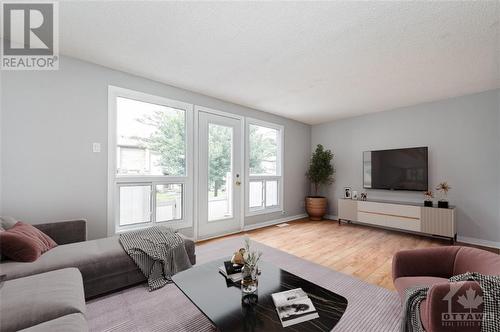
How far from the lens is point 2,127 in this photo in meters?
2.23

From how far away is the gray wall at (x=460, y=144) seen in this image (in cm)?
343

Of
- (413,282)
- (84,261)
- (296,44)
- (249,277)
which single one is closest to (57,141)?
(84,261)

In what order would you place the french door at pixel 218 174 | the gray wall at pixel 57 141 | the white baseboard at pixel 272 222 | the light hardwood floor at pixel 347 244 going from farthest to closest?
the white baseboard at pixel 272 222
the french door at pixel 218 174
the light hardwood floor at pixel 347 244
the gray wall at pixel 57 141

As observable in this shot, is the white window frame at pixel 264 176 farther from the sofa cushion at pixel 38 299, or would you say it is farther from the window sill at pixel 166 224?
the sofa cushion at pixel 38 299

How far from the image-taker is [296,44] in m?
2.29

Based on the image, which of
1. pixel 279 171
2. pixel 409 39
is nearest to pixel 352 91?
pixel 409 39

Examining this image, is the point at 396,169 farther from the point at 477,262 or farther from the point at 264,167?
the point at 477,262

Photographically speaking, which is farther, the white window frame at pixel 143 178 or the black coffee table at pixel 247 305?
the white window frame at pixel 143 178

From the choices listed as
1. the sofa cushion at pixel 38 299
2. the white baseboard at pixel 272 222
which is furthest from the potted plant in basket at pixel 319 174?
the sofa cushion at pixel 38 299

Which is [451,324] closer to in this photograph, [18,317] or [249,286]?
[249,286]

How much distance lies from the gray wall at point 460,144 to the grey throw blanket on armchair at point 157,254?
422 cm

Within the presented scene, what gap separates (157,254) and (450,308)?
2226 mm

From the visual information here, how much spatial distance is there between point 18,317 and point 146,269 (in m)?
1.09

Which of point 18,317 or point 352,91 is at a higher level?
point 352,91
